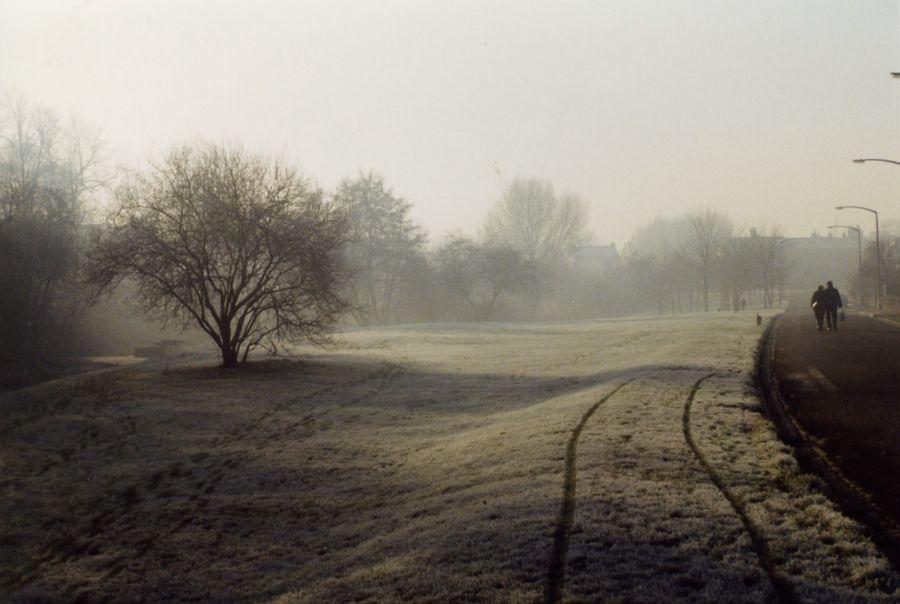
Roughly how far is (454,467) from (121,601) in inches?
209

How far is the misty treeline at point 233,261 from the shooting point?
1048 inches

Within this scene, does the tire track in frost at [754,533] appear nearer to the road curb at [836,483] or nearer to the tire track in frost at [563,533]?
the road curb at [836,483]

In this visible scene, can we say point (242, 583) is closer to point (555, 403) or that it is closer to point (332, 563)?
point (332, 563)

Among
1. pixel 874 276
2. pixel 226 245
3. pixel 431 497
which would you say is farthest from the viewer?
pixel 874 276

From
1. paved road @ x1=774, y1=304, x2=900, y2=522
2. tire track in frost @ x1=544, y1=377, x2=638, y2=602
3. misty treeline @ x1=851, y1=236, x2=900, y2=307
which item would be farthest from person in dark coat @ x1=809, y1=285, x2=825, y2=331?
misty treeline @ x1=851, y1=236, x2=900, y2=307

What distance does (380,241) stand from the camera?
225 ft

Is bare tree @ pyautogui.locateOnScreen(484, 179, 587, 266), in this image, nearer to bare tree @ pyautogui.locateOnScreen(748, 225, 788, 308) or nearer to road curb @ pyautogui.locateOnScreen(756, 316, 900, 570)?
bare tree @ pyautogui.locateOnScreen(748, 225, 788, 308)

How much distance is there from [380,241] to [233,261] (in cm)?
4134

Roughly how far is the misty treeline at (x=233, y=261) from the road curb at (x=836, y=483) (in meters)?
18.1

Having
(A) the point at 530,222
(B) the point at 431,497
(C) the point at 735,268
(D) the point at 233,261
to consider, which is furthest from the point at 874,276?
(B) the point at 431,497

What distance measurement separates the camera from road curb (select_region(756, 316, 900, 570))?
6.93 m

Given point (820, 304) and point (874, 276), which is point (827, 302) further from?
point (874, 276)

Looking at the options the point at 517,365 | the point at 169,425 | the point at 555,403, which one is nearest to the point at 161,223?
the point at 169,425

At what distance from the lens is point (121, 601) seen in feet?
28.1
